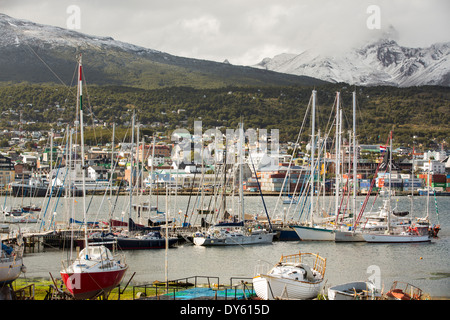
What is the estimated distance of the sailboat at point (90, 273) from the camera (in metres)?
15.7

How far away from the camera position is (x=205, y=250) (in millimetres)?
29953

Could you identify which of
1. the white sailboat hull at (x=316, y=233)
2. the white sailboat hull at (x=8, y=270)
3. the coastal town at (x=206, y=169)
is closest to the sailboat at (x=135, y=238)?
the white sailboat hull at (x=316, y=233)

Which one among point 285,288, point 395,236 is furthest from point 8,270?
point 395,236

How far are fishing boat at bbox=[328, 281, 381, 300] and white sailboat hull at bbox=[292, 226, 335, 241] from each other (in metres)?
15.9

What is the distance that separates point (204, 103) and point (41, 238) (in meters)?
128

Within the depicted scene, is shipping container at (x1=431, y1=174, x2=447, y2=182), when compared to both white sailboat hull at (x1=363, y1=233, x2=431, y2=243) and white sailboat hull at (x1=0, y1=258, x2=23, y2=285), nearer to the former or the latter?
white sailboat hull at (x1=363, y1=233, x2=431, y2=243)

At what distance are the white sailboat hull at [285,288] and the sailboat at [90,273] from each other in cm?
377

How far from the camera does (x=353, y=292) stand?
52.1 feet

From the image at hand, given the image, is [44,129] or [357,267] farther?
[44,129]

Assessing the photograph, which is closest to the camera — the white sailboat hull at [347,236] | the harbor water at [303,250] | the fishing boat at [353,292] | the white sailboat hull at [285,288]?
the fishing boat at [353,292]

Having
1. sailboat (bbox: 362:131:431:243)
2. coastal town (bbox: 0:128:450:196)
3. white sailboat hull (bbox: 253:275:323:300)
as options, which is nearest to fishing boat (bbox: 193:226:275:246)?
sailboat (bbox: 362:131:431:243)

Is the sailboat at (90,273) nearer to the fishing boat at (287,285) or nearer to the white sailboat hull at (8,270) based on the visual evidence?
the white sailboat hull at (8,270)
